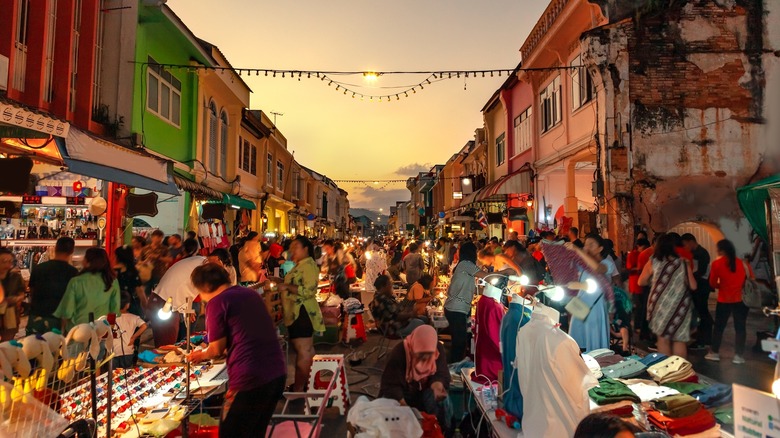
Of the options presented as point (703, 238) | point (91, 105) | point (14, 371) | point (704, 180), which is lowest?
point (14, 371)

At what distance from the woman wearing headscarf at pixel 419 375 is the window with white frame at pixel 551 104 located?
12381 millimetres

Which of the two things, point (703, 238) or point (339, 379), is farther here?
point (703, 238)

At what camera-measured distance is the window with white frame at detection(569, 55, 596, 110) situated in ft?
41.5

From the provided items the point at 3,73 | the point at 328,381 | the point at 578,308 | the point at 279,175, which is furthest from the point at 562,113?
the point at 279,175

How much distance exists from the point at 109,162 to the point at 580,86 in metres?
12.0

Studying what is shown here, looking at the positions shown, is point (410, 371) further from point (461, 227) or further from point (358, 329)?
point (461, 227)

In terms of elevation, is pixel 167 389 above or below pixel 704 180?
below

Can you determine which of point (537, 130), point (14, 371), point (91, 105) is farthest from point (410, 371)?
point (537, 130)

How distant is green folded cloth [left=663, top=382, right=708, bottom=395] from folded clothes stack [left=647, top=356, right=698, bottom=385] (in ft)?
0.19

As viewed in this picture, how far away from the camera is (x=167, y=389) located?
168 inches

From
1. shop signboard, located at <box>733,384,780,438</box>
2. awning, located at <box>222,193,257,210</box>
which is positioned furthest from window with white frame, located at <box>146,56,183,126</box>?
shop signboard, located at <box>733,384,780,438</box>

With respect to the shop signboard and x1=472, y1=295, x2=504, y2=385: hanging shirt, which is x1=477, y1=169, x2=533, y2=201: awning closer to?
x1=472, y1=295, x2=504, y2=385: hanging shirt

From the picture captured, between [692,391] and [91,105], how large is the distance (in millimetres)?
11994

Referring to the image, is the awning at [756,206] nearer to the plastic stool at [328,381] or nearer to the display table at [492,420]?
the display table at [492,420]
